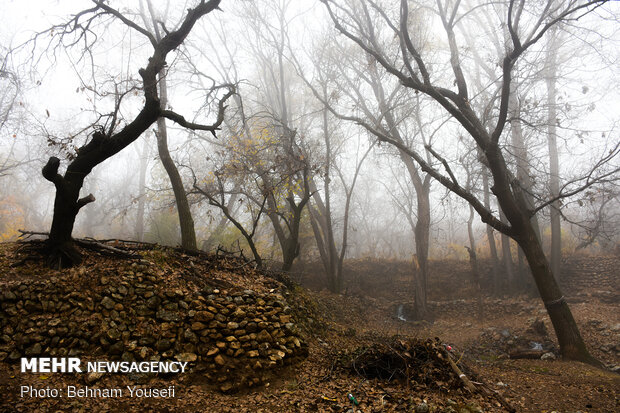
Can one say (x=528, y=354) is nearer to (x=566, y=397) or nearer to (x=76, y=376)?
(x=566, y=397)

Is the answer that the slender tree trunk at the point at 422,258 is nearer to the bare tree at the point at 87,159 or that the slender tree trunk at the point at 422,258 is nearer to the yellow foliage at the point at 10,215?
the bare tree at the point at 87,159

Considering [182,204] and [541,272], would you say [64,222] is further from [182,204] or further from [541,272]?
[541,272]

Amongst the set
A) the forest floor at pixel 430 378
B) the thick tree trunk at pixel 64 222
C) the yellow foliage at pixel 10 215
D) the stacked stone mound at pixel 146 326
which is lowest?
the forest floor at pixel 430 378

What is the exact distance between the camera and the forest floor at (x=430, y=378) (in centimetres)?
305

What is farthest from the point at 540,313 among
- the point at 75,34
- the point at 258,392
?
the point at 75,34

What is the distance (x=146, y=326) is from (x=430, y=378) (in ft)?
10.7

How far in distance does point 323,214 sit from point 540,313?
8.19 metres

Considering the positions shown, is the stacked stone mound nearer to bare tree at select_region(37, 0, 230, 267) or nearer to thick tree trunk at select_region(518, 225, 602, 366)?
bare tree at select_region(37, 0, 230, 267)

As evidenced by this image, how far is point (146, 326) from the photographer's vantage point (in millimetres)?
3752

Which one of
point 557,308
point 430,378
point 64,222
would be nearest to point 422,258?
point 557,308

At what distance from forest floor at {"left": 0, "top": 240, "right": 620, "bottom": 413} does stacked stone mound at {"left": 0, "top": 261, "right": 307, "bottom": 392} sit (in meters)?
0.23

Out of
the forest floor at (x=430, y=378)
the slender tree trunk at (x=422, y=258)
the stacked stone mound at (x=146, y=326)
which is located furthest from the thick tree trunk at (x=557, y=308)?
the slender tree trunk at (x=422, y=258)

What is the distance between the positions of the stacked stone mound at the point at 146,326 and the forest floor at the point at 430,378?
225 millimetres

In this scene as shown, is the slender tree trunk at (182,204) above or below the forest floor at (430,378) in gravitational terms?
above
